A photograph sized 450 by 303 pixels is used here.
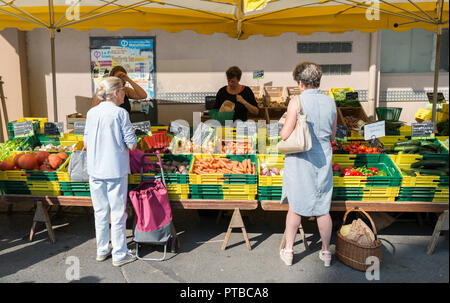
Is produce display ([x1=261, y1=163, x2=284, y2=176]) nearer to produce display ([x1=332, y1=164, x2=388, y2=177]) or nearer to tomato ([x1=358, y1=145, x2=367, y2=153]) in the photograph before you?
produce display ([x1=332, y1=164, x2=388, y2=177])

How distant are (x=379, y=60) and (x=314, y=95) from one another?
228 inches

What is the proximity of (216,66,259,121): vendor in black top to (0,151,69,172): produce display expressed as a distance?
8.09 ft

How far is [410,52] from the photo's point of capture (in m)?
9.64

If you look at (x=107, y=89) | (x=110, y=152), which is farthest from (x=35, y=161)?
(x=107, y=89)

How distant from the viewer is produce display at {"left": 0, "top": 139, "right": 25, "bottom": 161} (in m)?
5.38

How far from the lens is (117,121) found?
4.09m

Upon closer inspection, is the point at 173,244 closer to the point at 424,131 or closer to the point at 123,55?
the point at 424,131

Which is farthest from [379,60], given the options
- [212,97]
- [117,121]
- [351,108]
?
[117,121]

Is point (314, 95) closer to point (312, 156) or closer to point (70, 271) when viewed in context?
point (312, 156)

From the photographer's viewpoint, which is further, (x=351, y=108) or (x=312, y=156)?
(x=351, y=108)

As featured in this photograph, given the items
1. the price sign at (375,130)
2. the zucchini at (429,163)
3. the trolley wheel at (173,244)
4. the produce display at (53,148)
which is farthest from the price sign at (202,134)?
the zucchini at (429,163)

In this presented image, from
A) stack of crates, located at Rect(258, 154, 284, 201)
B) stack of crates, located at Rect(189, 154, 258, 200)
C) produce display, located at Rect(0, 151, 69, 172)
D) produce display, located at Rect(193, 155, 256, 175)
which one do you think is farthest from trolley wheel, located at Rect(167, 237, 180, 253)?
produce display, located at Rect(0, 151, 69, 172)

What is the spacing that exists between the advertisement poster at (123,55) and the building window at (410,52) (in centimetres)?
512

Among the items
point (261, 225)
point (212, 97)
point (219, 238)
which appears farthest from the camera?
point (212, 97)
